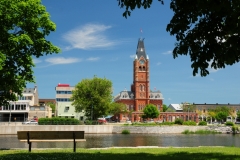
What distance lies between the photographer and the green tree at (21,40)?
16969 millimetres

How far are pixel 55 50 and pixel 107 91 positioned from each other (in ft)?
196

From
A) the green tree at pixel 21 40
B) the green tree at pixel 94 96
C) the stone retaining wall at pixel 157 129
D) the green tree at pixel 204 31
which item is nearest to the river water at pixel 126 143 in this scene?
the green tree at pixel 21 40

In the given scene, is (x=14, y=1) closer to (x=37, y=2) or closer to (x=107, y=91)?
(x=37, y=2)

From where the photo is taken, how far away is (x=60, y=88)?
122500 millimetres

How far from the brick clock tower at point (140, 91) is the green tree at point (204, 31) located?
4682 inches

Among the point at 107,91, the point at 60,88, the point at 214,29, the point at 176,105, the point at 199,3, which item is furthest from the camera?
the point at 176,105

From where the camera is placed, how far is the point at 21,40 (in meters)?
16.9

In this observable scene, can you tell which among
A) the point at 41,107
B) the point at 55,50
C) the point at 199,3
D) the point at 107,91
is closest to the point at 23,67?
the point at 55,50

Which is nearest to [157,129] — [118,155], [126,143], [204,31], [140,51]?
[126,143]

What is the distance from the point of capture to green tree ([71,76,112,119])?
76.6 metres

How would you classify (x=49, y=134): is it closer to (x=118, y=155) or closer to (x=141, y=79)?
(x=118, y=155)

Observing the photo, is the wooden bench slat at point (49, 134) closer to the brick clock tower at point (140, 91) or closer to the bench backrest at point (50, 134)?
the bench backrest at point (50, 134)

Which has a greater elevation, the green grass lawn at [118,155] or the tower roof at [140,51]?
the tower roof at [140,51]

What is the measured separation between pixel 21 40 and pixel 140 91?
11612 cm
